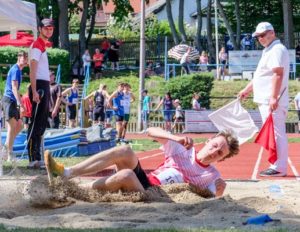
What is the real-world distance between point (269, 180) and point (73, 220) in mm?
4721

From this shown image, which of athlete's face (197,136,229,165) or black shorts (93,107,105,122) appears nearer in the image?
athlete's face (197,136,229,165)

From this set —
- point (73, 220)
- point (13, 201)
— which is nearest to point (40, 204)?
point (13, 201)

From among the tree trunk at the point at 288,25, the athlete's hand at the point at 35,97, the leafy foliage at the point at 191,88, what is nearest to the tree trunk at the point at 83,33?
the tree trunk at the point at 288,25

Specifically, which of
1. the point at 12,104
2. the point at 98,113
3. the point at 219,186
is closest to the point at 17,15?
the point at 12,104

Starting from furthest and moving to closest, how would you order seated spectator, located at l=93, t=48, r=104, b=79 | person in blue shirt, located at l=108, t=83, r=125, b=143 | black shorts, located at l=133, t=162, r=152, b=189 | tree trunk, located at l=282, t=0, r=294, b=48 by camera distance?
tree trunk, located at l=282, t=0, r=294, b=48 → seated spectator, located at l=93, t=48, r=104, b=79 → person in blue shirt, located at l=108, t=83, r=125, b=143 → black shorts, located at l=133, t=162, r=152, b=189

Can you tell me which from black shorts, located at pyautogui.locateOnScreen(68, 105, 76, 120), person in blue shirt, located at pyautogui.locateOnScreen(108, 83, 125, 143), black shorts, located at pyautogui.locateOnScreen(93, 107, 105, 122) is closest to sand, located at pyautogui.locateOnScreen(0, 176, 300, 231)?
person in blue shirt, located at pyautogui.locateOnScreen(108, 83, 125, 143)

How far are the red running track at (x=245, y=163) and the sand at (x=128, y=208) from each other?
138 inches

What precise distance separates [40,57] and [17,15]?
1186 mm

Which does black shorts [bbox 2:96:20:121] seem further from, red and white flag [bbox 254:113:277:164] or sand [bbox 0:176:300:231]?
sand [bbox 0:176:300:231]

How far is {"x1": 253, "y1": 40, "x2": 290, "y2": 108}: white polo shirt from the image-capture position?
12.9m

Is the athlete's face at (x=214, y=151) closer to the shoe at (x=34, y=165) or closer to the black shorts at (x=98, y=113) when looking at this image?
the shoe at (x=34, y=165)

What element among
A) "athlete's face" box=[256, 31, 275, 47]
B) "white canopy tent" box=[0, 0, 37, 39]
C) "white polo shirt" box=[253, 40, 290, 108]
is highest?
"white canopy tent" box=[0, 0, 37, 39]

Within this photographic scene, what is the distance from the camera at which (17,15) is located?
14125 millimetres

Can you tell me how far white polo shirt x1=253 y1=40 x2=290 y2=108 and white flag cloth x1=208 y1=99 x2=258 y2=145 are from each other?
0.43 m
